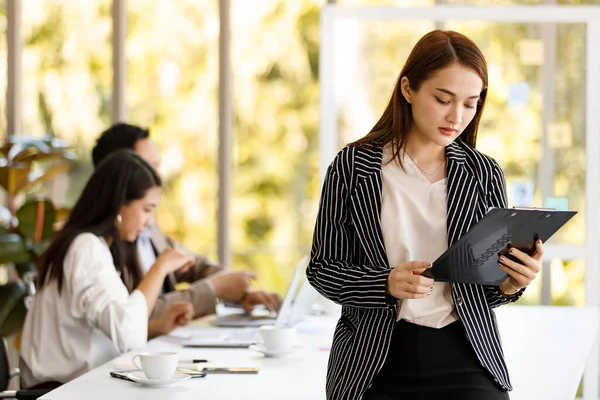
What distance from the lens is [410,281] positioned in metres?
1.55

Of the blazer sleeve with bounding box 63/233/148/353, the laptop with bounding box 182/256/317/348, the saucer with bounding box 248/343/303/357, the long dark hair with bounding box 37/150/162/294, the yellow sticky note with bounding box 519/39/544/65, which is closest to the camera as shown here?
the saucer with bounding box 248/343/303/357

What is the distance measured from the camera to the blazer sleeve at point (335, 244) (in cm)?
167

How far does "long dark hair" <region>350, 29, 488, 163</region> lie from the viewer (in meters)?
1.67

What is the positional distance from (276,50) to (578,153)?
1.70 metres

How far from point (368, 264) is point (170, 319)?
57.1 inches

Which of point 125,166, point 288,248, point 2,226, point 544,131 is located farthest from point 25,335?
point 544,131

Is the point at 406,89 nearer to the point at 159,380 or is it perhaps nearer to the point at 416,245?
the point at 416,245

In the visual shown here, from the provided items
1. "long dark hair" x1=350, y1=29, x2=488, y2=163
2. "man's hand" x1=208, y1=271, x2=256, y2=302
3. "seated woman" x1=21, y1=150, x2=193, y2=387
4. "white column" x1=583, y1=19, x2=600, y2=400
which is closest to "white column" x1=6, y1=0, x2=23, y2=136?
"man's hand" x1=208, y1=271, x2=256, y2=302

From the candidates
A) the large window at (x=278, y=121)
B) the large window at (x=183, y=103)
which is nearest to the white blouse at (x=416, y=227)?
the large window at (x=278, y=121)

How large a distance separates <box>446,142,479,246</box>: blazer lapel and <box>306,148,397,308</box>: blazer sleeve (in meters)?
0.18

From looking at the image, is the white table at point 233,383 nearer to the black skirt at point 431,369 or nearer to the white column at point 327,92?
the black skirt at point 431,369

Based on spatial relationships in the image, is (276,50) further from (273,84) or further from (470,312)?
(470,312)

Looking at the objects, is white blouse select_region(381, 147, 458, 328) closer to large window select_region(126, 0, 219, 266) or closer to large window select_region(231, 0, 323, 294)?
large window select_region(231, 0, 323, 294)

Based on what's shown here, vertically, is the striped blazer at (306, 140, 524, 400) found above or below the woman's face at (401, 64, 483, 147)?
below
